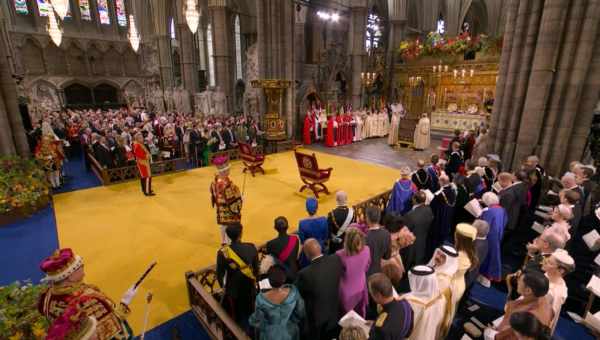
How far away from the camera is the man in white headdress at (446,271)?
9.05 ft

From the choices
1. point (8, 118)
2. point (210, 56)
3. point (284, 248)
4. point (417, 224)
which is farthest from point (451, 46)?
point (210, 56)

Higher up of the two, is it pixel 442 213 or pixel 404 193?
pixel 404 193

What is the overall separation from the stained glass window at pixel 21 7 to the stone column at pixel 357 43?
27.5 metres

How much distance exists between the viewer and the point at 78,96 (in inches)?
1161

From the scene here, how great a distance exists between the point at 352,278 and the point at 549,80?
299 inches

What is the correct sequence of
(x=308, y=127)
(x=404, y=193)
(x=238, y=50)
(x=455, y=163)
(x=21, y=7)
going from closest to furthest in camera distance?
1. (x=404, y=193)
2. (x=455, y=163)
3. (x=308, y=127)
4. (x=21, y=7)
5. (x=238, y=50)

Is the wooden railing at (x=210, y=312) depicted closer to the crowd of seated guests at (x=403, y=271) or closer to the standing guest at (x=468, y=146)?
the crowd of seated guests at (x=403, y=271)

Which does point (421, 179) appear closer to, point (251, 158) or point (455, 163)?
point (455, 163)

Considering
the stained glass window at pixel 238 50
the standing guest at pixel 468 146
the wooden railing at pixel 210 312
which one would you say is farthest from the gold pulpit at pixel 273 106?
the stained glass window at pixel 238 50

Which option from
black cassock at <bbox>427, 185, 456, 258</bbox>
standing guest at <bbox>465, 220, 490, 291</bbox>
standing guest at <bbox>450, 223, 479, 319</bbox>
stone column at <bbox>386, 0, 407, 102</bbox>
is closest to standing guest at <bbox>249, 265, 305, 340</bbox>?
standing guest at <bbox>450, 223, 479, 319</bbox>

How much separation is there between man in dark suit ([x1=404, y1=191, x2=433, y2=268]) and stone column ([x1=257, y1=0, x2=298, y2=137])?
35.8 ft

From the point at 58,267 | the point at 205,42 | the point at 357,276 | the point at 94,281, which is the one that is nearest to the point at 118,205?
the point at 94,281

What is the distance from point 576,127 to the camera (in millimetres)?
7453

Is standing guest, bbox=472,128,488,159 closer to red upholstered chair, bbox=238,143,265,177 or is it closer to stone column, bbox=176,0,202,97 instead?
red upholstered chair, bbox=238,143,265,177
